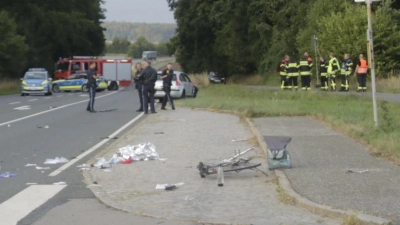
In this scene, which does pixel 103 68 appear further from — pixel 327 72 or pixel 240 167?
pixel 240 167

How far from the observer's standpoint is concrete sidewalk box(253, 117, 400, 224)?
8.37m

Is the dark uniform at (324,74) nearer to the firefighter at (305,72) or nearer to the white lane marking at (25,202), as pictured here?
the firefighter at (305,72)

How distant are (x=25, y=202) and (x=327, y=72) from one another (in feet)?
79.8

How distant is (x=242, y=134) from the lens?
1734 cm

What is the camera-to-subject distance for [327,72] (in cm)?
3219

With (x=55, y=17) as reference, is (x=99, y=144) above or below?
below

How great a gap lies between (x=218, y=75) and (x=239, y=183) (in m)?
57.9

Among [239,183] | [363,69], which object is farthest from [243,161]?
[363,69]

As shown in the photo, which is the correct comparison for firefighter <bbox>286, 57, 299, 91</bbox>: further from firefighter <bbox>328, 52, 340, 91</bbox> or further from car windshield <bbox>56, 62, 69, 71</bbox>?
car windshield <bbox>56, 62, 69, 71</bbox>

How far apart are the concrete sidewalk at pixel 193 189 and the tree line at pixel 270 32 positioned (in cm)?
2195

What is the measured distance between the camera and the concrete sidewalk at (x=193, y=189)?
27.3ft

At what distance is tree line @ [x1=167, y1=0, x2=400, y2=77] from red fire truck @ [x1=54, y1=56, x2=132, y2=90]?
648 cm

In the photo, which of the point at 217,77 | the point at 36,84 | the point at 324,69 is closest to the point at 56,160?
the point at 324,69

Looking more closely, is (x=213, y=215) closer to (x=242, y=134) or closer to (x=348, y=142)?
(x=348, y=142)
